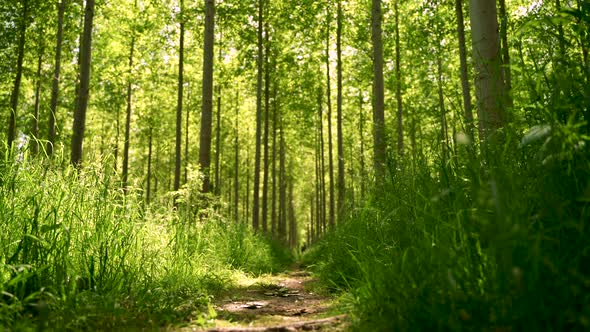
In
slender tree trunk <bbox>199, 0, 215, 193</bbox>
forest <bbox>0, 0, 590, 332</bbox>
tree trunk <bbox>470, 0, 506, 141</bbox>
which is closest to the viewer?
forest <bbox>0, 0, 590, 332</bbox>

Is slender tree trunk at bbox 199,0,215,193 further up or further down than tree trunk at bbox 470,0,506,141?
further up

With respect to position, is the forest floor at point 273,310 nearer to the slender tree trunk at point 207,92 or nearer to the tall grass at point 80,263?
the tall grass at point 80,263

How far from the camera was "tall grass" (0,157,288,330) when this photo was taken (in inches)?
104

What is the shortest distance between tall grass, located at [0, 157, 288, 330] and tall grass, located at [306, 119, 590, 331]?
4.52 ft

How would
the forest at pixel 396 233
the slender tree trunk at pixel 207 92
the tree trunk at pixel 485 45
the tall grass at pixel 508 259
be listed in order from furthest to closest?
1. the slender tree trunk at pixel 207 92
2. the tree trunk at pixel 485 45
3. the forest at pixel 396 233
4. the tall grass at pixel 508 259

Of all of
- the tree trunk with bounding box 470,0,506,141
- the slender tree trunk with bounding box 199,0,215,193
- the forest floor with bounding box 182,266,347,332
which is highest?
the slender tree trunk with bounding box 199,0,215,193

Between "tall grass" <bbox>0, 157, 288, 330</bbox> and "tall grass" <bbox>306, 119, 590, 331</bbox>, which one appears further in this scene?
"tall grass" <bbox>0, 157, 288, 330</bbox>

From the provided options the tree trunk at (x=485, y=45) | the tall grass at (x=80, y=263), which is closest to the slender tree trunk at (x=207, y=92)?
the tall grass at (x=80, y=263)

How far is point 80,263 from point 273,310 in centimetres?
159

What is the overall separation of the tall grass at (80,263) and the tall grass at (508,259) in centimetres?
138

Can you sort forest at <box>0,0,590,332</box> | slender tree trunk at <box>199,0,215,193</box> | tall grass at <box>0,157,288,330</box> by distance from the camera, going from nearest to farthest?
forest at <box>0,0,590,332</box>
tall grass at <box>0,157,288,330</box>
slender tree trunk at <box>199,0,215,193</box>

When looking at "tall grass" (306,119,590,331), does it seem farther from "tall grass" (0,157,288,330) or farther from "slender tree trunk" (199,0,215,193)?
"slender tree trunk" (199,0,215,193)

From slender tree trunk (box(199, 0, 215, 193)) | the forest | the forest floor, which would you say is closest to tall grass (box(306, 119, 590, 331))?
the forest

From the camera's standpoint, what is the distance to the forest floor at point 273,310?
2.67 metres
